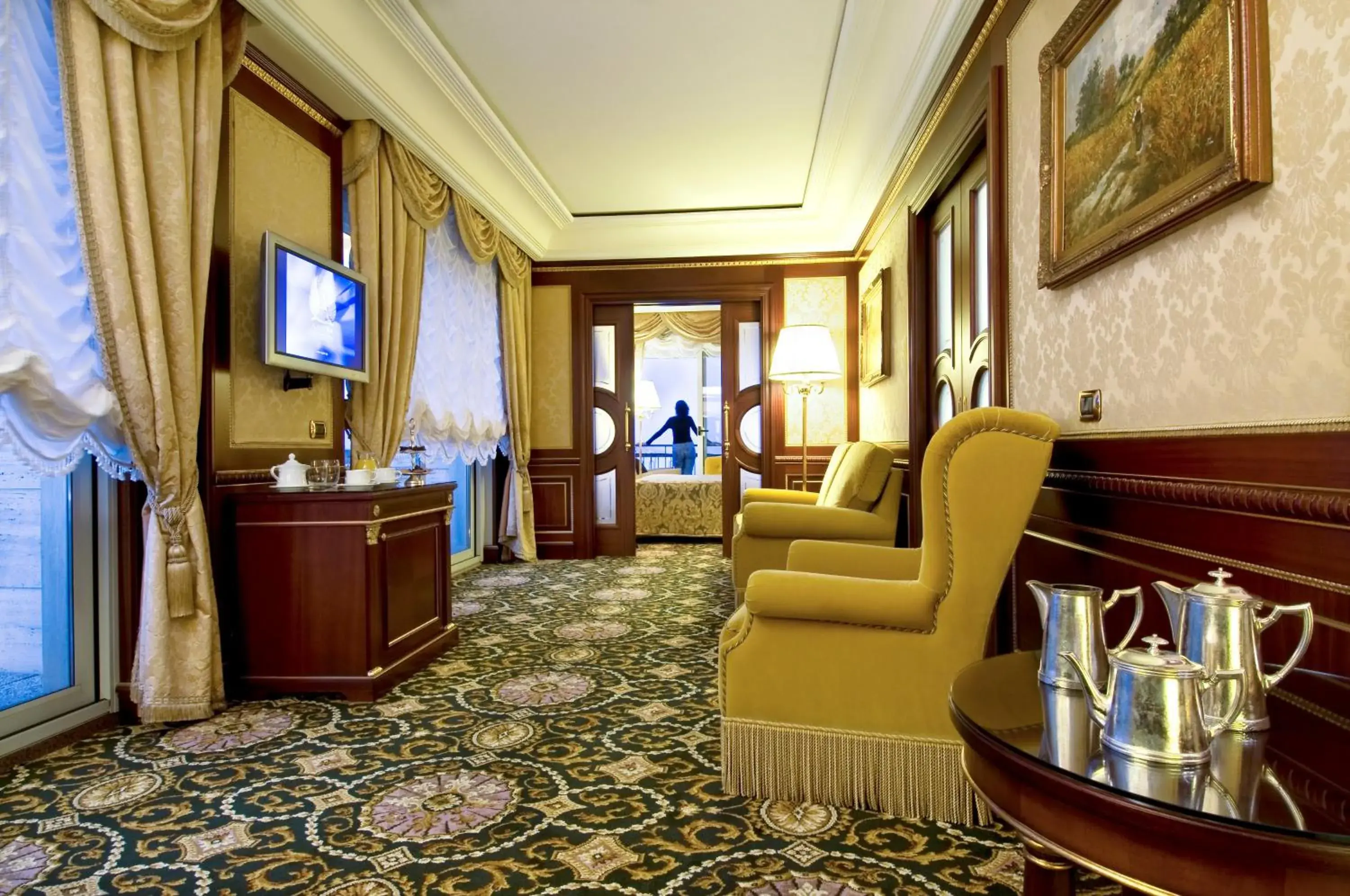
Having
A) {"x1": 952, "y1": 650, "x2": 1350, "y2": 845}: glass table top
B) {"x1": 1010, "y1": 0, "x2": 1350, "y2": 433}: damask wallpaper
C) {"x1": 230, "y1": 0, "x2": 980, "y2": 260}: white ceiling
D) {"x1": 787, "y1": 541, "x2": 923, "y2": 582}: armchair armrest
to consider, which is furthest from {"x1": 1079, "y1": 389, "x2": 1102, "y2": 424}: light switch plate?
{"x1": 230, "y1": 0, "x2": 980, "y2": 260}: white ceiling

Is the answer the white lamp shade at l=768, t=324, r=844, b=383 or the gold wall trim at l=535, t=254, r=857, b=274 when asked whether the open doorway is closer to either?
the gold wall trim at l=535, t=254, r=857, b=274

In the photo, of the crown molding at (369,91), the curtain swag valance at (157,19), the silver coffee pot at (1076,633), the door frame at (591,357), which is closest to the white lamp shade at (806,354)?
the door frame at (591,357)

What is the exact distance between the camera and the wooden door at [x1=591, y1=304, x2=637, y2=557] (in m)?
6.00

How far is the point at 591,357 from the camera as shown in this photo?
592cm

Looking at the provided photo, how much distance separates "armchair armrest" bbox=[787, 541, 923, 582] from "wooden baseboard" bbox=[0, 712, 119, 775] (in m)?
2.33

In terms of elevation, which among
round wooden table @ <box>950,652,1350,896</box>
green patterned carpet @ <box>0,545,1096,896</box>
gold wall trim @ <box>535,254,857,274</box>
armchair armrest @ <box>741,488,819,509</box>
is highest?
gold wall trim @ <box>535,254,857,274</box>

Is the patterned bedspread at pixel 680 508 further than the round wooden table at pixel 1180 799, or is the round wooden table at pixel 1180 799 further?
the patterned bedspread at pixel 680 508

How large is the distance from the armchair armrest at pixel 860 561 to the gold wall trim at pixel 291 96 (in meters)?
2.87

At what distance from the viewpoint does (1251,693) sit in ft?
2.56

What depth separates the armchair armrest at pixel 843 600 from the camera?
5.31ft

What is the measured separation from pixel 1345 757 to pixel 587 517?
5.39 metres

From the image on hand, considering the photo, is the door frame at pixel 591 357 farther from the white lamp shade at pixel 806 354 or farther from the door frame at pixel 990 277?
the door frame at pixel 990 277

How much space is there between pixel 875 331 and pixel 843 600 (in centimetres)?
372

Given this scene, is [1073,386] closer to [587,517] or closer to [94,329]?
[94,329]
